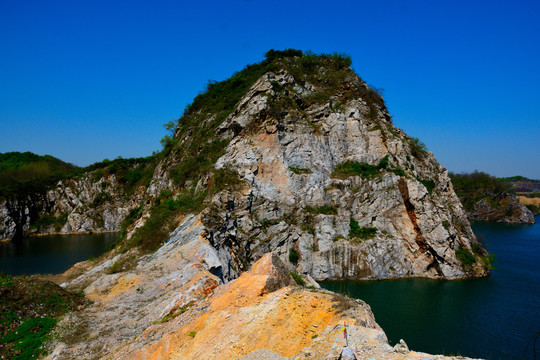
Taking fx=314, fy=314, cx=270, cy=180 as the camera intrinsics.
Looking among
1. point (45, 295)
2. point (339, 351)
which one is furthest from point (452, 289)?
point (45, 295)

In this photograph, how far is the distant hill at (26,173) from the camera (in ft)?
199

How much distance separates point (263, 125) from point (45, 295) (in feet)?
81.6

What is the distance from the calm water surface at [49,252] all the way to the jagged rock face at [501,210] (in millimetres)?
82579

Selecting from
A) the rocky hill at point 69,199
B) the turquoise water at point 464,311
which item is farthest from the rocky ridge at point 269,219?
the rocky hill at point 69,199

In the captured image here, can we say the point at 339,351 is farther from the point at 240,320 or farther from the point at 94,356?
the point at 94,356

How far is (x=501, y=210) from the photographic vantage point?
75875mm

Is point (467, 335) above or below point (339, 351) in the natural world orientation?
below

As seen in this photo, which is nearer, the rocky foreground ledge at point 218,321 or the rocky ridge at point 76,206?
the rocky foreground ledge at point 218,321

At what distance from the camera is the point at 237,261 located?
2700 centimetres

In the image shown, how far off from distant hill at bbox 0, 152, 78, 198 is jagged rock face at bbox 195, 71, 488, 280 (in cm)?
5110

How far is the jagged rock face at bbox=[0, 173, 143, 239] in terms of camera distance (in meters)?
60.2

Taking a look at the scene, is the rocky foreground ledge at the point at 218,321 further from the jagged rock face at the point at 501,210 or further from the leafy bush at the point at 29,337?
the jagged rock face at the point at 501,210

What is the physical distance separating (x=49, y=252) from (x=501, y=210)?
9258 centimetres

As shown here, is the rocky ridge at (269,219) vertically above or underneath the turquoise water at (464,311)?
above
